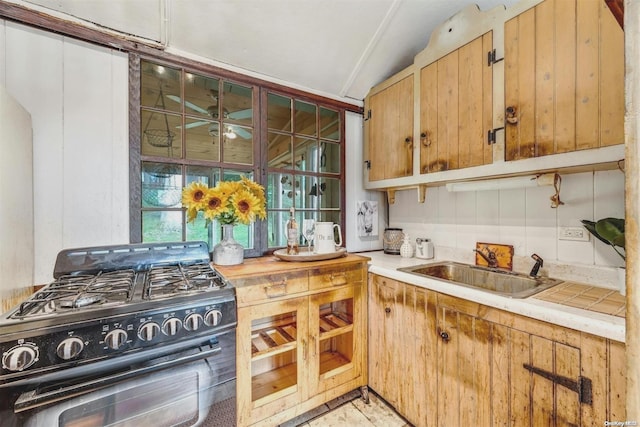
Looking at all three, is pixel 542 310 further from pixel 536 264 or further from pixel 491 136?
pixel 491 136

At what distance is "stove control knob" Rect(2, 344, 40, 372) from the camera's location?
768 mm

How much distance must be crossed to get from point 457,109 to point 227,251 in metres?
1.65

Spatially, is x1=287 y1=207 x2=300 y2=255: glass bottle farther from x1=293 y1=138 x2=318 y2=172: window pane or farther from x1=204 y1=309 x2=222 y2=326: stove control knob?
x1=204 y1=309 x2=222 y2=326: stove control knob

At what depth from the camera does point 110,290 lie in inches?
42.9

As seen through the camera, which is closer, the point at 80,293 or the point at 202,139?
the point at 80,293

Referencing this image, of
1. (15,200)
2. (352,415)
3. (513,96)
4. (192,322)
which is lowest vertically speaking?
(352,415)

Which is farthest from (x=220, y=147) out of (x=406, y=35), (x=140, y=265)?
(x=406, y=35)

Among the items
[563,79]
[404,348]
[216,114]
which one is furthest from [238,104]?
[404,348]

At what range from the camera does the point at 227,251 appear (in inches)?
62.7

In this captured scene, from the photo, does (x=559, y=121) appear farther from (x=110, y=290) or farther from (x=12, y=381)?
(x=12, y=381)

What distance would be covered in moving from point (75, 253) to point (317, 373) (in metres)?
1.47

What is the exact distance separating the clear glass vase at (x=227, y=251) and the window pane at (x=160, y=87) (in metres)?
0.85

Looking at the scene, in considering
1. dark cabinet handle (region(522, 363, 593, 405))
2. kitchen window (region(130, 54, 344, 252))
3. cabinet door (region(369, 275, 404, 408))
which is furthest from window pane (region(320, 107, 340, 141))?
dark cabinet handle (region(522, 363, 593, 405))

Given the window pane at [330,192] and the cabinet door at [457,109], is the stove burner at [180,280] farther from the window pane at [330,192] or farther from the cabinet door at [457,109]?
the cabinet door at [457,109]
